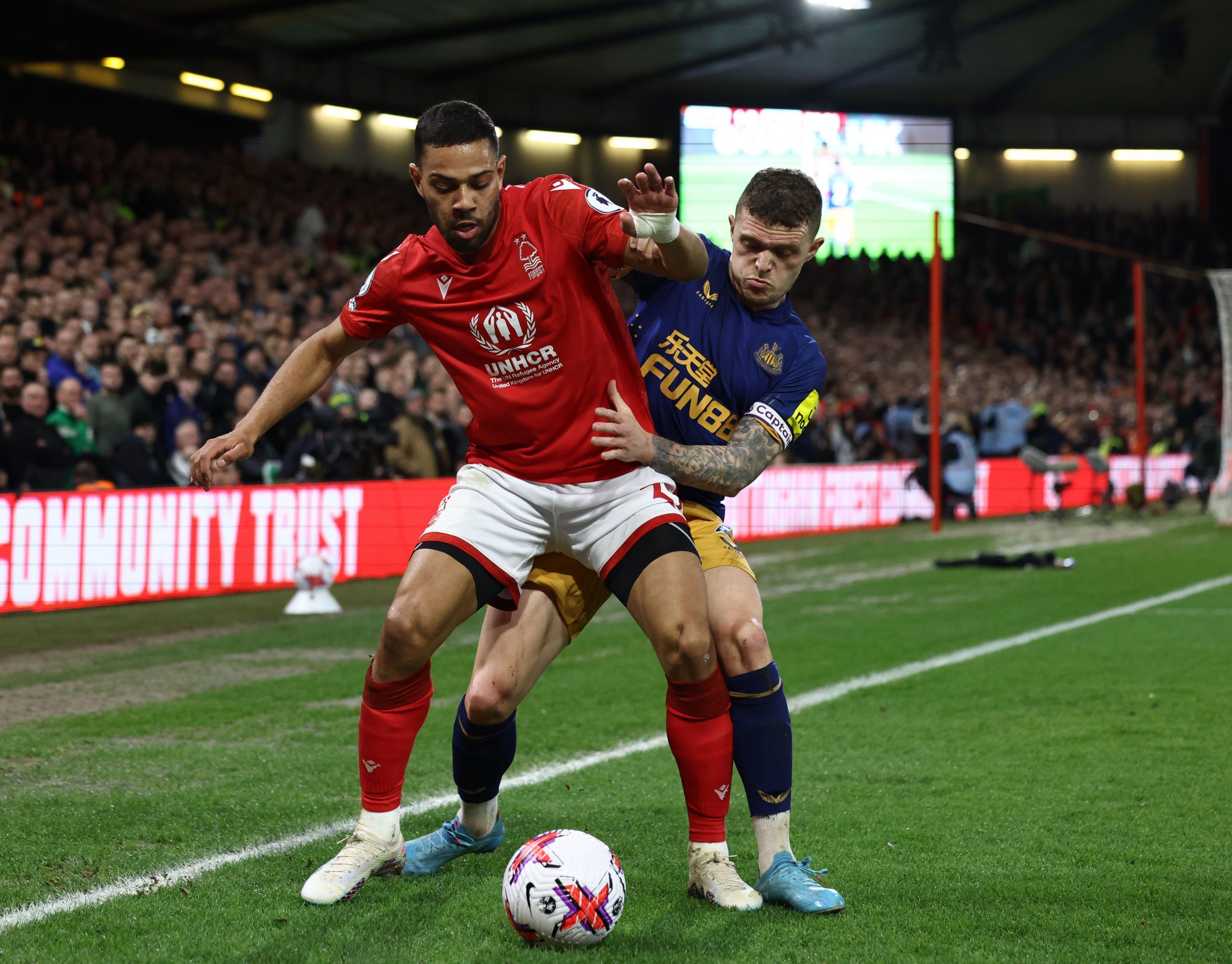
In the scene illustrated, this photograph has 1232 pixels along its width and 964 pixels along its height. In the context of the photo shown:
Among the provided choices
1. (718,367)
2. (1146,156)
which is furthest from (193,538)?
(1146,156)

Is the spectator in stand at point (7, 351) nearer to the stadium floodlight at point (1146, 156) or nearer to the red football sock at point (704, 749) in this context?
the red football sock at point (704, 749)

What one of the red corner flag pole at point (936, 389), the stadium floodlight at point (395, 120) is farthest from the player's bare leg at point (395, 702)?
the stadium floodlight at point (395, 120)

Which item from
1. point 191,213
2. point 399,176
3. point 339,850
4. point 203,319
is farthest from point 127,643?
point 399,176

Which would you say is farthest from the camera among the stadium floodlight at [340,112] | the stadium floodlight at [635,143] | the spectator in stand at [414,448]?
the stadium floodlight at [635,143]

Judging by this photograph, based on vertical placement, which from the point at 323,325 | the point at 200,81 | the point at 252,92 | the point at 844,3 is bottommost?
the point at 323,325

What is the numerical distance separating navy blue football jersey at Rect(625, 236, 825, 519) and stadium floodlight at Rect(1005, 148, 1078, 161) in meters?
34.9

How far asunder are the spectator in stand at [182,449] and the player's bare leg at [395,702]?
8.39m

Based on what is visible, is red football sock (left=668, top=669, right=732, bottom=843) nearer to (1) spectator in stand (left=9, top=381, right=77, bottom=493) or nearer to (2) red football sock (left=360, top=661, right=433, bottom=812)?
(2) red football sock (left=360, top=661, right=433, bottom=812)

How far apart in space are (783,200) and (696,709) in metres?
1.59

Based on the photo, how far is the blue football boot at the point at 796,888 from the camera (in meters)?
3.61

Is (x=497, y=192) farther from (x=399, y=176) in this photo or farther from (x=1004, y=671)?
(x=399, y=176)

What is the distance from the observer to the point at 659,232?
362cm

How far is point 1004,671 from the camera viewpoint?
764cm

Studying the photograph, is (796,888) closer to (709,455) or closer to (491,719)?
(491,719)
